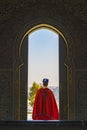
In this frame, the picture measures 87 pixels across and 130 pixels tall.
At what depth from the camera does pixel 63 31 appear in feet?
22.5

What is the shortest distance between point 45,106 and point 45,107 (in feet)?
0.06

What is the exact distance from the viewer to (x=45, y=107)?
692 centimetres

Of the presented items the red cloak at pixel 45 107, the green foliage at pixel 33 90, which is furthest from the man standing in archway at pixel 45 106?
the green foliage at pixel 33 90

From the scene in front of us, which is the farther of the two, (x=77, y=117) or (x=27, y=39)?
(x=27, y=39)

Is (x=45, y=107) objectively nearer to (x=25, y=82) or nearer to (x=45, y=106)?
(x=45, y=106)

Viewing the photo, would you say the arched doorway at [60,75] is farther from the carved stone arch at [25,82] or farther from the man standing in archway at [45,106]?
the man standing in archway at [45,106]

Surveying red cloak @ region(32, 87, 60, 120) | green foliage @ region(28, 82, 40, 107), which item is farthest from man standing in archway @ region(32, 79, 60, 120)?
green foliage @ region(28, 82, 40, 107)

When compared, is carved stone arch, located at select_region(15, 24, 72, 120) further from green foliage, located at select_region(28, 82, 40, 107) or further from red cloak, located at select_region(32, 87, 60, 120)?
green foliage, located at select_region(28, 82, 40, 107)

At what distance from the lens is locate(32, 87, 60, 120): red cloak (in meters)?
6.83

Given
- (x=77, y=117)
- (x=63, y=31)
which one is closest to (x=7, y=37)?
(x=63, y=31)

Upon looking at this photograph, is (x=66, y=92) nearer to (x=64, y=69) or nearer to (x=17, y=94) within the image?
(x=64, y=69)

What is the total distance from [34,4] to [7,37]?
822mm

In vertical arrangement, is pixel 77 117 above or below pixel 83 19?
below

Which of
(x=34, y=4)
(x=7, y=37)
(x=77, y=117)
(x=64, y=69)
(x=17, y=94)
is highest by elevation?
(x=34, y=4)
